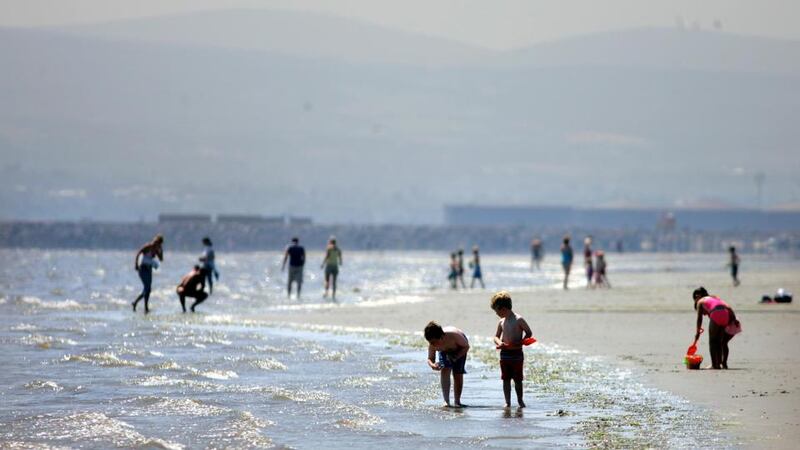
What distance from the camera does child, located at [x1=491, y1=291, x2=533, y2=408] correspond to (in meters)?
15.0

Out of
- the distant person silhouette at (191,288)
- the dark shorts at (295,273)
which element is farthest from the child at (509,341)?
the dark shorts at (295,273)

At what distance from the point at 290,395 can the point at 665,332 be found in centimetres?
1024

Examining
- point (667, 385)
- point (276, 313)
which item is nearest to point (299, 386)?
point (667, 385)

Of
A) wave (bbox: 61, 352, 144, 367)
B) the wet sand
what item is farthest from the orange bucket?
wave (bbox: 61, 352, 144, 367)

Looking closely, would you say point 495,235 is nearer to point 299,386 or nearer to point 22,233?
point 22,233

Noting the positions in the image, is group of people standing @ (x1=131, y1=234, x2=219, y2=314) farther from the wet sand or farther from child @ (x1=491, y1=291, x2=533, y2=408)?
child @ (x1=491, y1=291, x2=533, y2=408)

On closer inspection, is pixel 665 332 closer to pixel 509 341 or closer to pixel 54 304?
pixel 509 341

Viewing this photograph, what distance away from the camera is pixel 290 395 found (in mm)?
16688

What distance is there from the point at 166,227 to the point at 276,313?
14615 centimetres

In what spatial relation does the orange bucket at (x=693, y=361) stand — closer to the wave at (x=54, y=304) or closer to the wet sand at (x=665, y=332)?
the wet sand at (x=665, y=332)

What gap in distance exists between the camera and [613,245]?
184m

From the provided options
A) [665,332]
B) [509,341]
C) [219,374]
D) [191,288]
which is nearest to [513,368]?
[509,341]

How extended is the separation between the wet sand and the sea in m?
0.46

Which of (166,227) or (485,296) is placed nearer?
(485,296)
